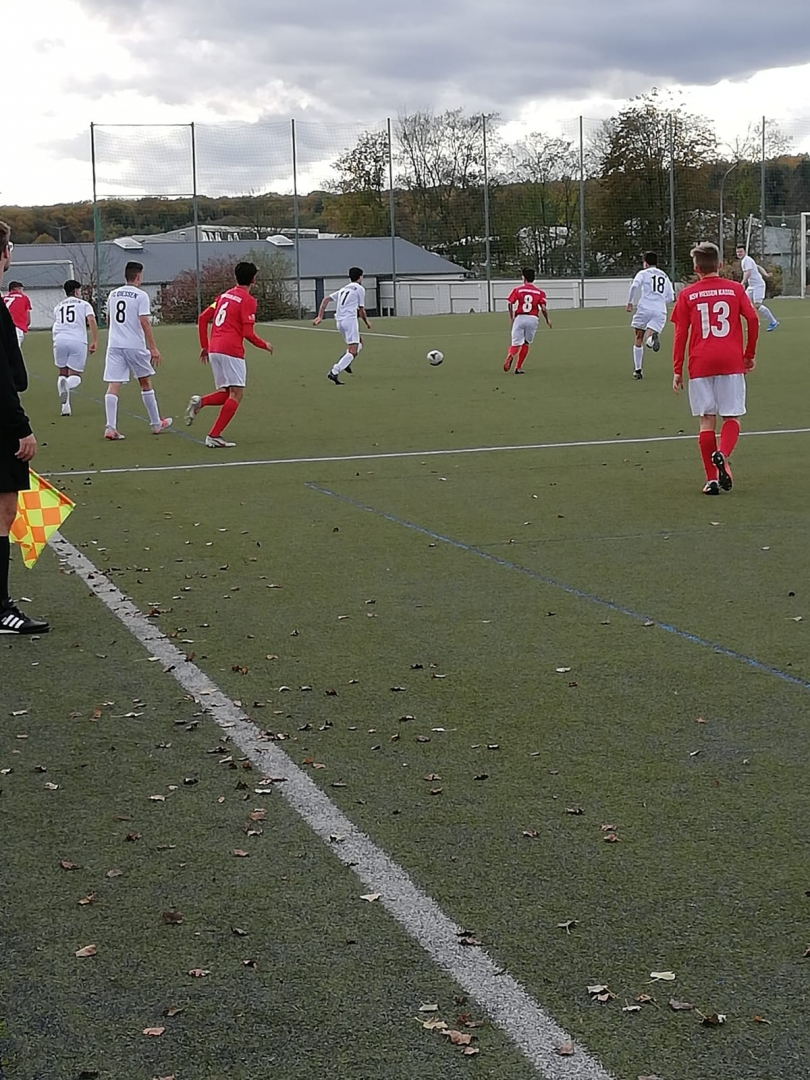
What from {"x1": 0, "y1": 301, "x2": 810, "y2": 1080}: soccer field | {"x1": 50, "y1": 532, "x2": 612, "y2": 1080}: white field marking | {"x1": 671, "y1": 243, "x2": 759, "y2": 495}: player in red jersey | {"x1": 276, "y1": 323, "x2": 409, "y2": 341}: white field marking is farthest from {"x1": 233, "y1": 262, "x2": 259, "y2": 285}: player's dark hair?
{"x1": 276, "y1": 323, "x2": 409, "y2": 341}: white field marking

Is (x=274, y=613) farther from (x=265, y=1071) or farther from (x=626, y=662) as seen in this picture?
(x=265, y=1071)

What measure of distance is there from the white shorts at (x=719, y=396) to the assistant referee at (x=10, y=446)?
574cm

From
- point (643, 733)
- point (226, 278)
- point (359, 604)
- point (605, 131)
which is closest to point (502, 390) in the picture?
point (359, 604)

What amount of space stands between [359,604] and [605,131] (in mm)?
57402

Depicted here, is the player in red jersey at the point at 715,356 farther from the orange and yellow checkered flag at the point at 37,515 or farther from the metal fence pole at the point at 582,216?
the metal fence pole at the point at 582,216

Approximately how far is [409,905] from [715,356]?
26.0 ft

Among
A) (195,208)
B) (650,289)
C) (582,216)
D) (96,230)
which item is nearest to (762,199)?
(582,216)

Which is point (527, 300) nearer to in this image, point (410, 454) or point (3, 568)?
point (410, 454)

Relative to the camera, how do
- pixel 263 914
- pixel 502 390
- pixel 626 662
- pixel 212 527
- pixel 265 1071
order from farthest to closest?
pixel 502 390 → pixel 212 527 → pixel 626 662 → pixel 263 914 → pixel 265 1071

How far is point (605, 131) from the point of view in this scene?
61719mm

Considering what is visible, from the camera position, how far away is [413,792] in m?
4.89

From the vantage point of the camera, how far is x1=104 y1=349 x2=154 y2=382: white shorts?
17.0m

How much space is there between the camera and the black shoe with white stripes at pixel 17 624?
7.30m

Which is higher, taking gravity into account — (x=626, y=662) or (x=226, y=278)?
(x=226, y=278)
